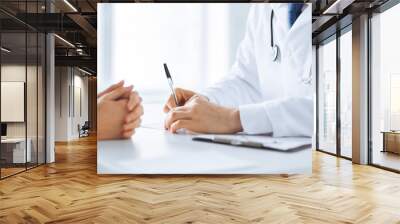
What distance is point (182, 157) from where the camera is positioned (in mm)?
5449

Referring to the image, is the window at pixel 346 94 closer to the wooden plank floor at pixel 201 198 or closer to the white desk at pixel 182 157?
the wooden plank floor at pixel 201 198

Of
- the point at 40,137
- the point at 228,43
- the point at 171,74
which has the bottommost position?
the point at 40,137

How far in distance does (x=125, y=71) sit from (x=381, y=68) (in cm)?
462

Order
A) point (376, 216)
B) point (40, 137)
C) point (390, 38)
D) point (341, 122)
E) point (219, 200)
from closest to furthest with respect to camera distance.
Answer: point (376, 216) → point (219, 200) → point (390, 38) → point (40, 137) → point (341, 122)

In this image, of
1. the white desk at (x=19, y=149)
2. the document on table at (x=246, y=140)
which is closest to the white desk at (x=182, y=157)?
the document on table at (x=246, y=140)

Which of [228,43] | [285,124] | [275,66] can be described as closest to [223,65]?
[228,43]

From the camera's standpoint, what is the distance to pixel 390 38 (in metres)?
6.48

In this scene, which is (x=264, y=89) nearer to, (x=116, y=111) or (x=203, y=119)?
(x=203, y=119)

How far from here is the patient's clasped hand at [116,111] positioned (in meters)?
5.46

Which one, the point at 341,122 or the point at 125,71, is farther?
the point at 341,122

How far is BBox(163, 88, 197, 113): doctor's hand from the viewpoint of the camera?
5465 millimetres

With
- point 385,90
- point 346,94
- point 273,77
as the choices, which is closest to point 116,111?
point 273,77

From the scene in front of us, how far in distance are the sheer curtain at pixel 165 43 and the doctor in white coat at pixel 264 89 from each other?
0.18 meters

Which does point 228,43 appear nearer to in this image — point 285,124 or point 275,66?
point 275,66
